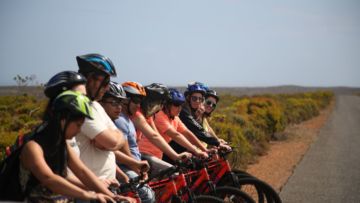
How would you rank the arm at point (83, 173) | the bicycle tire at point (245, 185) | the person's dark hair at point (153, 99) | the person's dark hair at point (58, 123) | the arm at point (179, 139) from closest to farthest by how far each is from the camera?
1. the person's dark hair at point (58, 123)
2. the arm at point (83, 173)
3. the person's dark hair at point (153, 99)
4. the arm at point (179, 139)
5. the bicycle tire at point (245, 185)

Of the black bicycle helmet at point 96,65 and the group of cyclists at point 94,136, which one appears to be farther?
the black bicycle helmet at point 96,65

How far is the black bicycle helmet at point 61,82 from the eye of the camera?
274cm

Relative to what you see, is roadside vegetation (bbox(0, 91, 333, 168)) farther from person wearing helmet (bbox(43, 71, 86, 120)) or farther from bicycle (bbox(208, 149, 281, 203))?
person wearing helmet (bbox(43, 71, 86, 120))

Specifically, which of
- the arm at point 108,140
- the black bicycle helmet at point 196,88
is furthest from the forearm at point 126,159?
the black bicycle helmet at point 196,88

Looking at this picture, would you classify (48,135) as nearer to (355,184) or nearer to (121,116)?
(121,116)

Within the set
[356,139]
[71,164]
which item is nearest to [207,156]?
[71,164]

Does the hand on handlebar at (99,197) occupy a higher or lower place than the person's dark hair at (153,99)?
lower

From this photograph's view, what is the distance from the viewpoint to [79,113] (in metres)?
2.32

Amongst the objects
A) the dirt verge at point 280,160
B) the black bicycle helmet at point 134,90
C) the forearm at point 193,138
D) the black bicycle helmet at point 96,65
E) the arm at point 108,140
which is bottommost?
the dirt verge at point 280,160

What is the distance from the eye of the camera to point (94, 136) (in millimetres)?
2852

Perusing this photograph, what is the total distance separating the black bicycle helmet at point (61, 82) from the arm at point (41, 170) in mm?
637

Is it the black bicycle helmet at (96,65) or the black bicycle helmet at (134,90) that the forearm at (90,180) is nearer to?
the black bicycle helmet at (96,65)

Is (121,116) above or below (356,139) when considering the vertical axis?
above

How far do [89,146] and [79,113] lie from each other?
→ 30.2 inches
